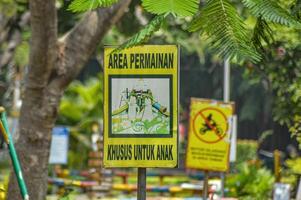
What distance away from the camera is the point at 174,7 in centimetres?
361

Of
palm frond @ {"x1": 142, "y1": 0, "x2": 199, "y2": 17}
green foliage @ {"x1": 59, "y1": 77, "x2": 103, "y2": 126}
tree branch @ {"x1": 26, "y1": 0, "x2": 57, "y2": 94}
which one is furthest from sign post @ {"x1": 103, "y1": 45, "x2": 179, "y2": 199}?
green foliage @ {"x1": 59, "y1": 77, "x2": 103, "y2": 126}

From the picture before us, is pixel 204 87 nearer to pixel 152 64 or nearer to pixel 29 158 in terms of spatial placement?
pixel 29 158

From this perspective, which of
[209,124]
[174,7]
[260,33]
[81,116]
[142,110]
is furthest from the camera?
[81,116]

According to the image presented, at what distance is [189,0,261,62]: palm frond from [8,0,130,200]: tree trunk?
557 cm

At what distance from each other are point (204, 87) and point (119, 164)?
119 feet

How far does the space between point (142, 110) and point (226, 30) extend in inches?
92.4

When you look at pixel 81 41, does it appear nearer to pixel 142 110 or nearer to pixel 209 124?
pixel 209 124

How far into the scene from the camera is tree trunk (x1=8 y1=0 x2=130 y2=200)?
9500mm

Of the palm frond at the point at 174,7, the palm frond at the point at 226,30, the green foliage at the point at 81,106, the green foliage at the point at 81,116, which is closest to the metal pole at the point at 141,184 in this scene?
the palm frond at the point at 226,30

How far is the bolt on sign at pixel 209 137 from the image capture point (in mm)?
10266

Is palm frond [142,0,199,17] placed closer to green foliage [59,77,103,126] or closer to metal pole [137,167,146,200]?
metal pole [137,167,146,200]

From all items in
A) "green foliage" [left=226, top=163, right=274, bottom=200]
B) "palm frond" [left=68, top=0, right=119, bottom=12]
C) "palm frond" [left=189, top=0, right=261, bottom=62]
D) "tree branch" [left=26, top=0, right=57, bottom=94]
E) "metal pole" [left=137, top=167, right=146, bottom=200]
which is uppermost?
"tree branch" [left=26, top=0, right=57, bottom=94]

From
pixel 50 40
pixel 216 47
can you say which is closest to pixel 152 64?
pixel 216 47

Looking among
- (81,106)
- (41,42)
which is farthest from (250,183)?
(81,106)
